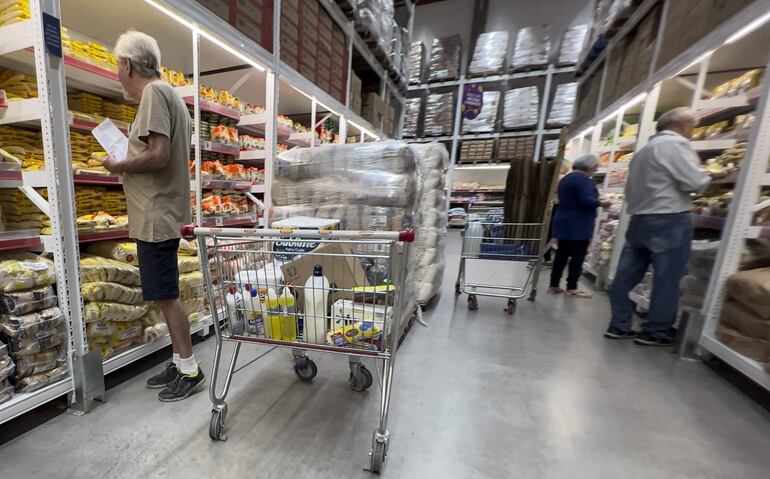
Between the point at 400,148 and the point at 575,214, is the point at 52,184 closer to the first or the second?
the point at 400,148

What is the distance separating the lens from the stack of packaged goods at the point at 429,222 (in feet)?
7.93

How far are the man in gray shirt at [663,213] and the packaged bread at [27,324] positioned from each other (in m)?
3.25

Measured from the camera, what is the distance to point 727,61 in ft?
8.29

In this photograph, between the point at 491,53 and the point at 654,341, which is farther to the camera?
the point at 491,53

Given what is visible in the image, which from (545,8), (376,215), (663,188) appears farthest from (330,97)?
(545,8)

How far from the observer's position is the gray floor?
1132 mm

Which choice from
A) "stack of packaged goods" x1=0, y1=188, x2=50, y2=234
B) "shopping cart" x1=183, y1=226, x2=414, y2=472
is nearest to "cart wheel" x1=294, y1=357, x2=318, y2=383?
"shopping cart" x1=183, y1=226, x2=414, y2=472

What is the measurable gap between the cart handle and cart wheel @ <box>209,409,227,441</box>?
707 mm

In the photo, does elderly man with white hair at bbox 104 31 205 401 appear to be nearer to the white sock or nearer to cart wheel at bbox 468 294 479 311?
the white sock

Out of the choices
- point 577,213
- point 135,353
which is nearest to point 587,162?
point 577,213

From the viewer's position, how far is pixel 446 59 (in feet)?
23.0

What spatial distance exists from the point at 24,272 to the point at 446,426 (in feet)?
5.96

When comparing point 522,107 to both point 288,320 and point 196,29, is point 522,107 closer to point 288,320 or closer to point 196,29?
point 196,29

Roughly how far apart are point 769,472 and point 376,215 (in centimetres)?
200
